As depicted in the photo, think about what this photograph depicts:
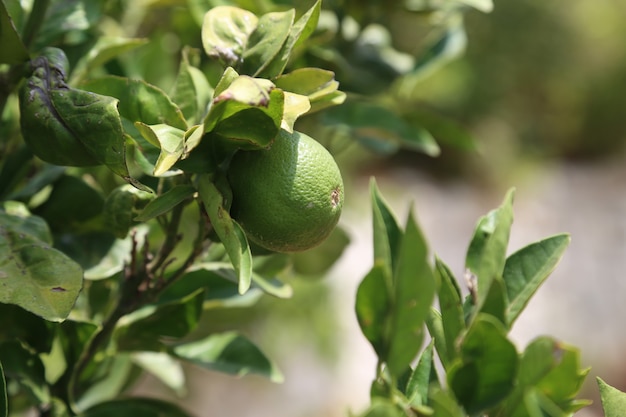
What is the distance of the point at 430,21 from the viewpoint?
833mm

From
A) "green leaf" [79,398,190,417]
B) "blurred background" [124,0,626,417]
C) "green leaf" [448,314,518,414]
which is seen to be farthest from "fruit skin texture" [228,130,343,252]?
"blurred background" [124,0,626,417]

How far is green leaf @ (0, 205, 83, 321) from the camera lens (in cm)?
43

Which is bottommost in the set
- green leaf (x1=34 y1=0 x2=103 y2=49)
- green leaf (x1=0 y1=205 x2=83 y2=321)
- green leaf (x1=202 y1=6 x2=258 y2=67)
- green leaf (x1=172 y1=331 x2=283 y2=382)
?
green leaf (x1=172 y1=331 x2=283 y2=382)

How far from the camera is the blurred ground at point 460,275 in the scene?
3.44 m

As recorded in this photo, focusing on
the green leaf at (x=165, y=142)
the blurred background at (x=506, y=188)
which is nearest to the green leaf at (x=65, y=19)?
the green leaf at (x=165, y=142)

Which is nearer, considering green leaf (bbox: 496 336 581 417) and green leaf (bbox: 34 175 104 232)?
green leaf (bbox: 496 336 581 417)

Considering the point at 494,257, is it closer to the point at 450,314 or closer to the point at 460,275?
the point at 450,314

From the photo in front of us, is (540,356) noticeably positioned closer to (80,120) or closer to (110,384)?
(80,120)

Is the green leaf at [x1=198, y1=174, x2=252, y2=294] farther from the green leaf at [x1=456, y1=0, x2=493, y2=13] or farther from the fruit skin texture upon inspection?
the green leaf at [x1=456, y1=0, x2=493, y2=13]

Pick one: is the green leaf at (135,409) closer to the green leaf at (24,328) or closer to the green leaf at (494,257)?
the green leaf at (24,328)

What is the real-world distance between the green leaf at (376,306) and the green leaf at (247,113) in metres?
0.10

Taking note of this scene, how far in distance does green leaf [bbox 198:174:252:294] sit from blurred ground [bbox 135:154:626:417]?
162 cm

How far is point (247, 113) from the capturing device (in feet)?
1.31

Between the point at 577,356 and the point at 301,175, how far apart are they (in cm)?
18
